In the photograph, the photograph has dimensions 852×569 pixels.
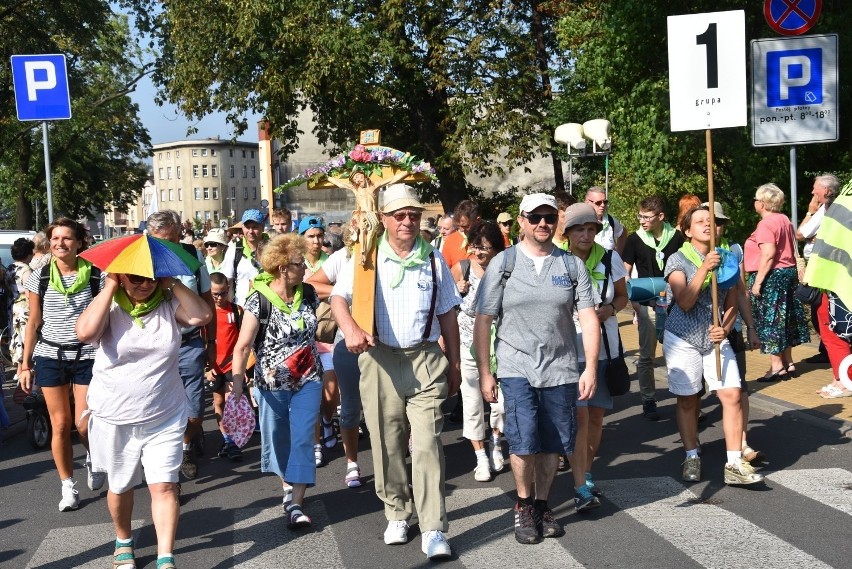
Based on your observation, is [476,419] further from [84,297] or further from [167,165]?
[167,165]

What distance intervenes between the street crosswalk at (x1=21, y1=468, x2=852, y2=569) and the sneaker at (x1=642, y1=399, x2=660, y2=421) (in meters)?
2.23

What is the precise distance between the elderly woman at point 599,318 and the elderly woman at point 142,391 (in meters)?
2.41

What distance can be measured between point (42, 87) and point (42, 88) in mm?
12

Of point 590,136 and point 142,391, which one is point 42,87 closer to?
point 142,391

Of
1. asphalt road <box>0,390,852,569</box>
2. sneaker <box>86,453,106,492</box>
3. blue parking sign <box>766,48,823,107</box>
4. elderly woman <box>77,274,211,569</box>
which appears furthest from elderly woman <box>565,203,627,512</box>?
blue parking sign <box>766,48,823,107</box>

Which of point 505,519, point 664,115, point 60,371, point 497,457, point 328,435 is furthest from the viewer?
point 664,115

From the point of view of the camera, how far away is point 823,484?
690 centimetres

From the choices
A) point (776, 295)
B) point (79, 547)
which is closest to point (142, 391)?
point (79, 547)

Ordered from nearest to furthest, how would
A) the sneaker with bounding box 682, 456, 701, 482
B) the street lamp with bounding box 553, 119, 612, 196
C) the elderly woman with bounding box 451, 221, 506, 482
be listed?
1. the sneaker with bounding box 682, 456, 701, 482
2. the elderly woman with bounding box 451, 221, 506, 482
3. the street lamp with bounding box 553, 119, 612, 196

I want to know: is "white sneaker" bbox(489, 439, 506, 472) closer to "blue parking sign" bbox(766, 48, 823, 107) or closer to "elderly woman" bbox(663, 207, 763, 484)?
"elderly woman" bbox(663, 207, 763, 484)

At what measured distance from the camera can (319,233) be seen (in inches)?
352

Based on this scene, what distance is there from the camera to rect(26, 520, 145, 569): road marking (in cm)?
584

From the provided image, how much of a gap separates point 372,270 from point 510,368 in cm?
95

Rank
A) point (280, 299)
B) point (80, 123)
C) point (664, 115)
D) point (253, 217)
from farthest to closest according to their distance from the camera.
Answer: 1. point (80, 123)
2. point (664, 115)
3. point (253, 217)
4. point (280, 299)
